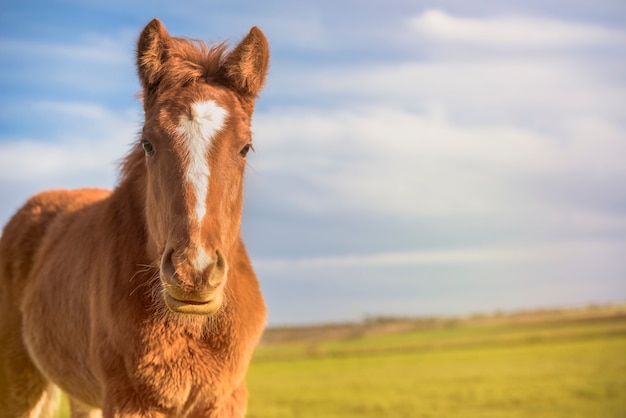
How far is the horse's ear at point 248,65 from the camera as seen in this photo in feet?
15.1

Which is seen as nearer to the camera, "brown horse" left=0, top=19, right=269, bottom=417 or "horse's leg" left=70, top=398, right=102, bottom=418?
"brown horse" left=0, top=19, right=269, bottom=417

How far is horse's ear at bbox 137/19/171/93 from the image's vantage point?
14.8ft

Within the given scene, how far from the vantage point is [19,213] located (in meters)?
7.56

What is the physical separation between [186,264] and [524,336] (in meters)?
61.7

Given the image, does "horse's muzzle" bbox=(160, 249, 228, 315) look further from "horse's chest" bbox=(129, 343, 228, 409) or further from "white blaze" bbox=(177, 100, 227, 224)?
"horse's chest" bbox=(129, 343, 228, 409)

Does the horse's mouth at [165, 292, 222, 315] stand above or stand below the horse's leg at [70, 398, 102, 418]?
above

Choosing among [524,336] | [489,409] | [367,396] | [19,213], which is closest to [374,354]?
[524,336]

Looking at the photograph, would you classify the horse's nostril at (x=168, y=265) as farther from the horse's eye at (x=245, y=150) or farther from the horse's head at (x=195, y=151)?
the horse's eye at (x=245, y=150)

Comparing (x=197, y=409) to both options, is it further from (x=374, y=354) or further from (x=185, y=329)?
(x=374, y=354)

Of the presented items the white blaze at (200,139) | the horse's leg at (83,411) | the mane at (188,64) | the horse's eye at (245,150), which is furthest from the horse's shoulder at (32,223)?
the white blaze at (200,139)

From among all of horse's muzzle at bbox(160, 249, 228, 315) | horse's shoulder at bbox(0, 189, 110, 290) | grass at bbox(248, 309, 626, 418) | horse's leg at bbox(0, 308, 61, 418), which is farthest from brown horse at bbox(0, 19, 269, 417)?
grass at bbox(248, 309, 626, 418)

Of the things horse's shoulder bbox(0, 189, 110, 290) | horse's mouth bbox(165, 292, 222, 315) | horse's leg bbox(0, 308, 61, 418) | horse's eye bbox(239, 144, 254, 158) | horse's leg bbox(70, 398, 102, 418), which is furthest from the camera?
horse's leg bbox(70, 398, 102, 418)

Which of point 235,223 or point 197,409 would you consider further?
point 197,409

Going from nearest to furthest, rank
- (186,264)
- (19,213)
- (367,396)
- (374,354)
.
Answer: (186,264) < (19,213) < (367,396) < (374,354)
